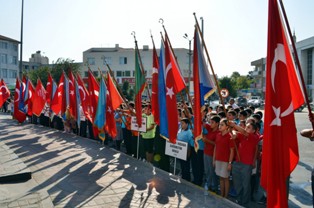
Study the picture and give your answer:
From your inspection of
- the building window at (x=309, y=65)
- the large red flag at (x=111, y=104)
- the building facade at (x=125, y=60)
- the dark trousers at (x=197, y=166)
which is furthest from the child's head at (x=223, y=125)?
the building facade at (x=125, y=60)

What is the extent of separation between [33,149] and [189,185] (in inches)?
250

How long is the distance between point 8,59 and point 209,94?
213ft

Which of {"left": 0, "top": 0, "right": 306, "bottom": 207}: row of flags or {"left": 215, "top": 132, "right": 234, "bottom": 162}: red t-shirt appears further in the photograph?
{"left": 215, "top": 132, "right": 234, "bottom": 162}: red t-shirt

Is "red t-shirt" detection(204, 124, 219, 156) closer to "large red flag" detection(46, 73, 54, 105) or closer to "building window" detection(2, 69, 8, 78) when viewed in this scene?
"large red flag" detection(46, 73, 54, 105)

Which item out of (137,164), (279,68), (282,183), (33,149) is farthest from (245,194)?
(33,149)

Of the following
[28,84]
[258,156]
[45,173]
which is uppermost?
[28,84]

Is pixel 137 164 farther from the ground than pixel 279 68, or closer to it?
closer to it

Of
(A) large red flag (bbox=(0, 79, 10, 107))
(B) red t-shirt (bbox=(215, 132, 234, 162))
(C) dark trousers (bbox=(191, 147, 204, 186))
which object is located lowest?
(C) dark trousers (bbox=(191, 147, 204, 186))

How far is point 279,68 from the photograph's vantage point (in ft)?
13.8

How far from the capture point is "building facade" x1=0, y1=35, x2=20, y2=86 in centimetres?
6191

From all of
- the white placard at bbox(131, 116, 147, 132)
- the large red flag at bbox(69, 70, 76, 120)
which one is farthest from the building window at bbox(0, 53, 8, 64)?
the white placard at bbox(131, 116, 147, 132)

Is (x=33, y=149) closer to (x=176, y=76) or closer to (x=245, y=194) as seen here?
(x=176, y=76)

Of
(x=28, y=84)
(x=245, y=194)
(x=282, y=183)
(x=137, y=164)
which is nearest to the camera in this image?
(x=282, y=183)

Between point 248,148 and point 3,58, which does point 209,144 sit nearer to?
point 248,148
